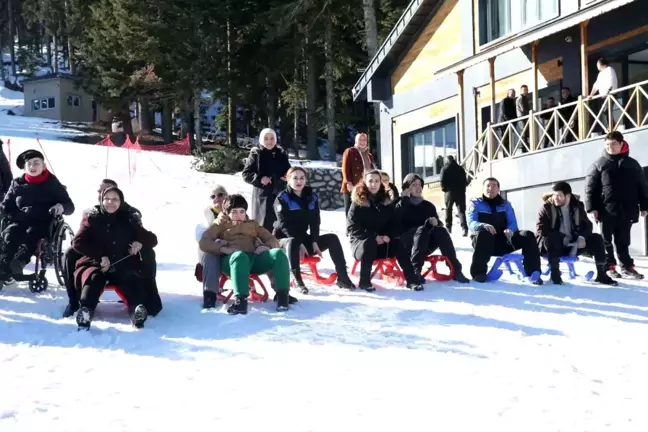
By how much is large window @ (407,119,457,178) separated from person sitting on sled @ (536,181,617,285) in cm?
1076

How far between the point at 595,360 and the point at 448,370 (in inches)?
43.7

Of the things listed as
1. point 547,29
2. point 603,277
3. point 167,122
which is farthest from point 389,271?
point 167,122

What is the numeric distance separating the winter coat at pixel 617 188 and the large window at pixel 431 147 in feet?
35.2

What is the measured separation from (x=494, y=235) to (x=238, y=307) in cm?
331

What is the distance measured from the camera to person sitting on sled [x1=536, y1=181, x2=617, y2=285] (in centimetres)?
834

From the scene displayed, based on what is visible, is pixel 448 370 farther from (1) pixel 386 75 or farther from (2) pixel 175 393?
(1) pixel 386 75

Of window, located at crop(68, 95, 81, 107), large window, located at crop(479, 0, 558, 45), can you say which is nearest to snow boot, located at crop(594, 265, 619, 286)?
large window, located at crop(479, 0, 558, 45)

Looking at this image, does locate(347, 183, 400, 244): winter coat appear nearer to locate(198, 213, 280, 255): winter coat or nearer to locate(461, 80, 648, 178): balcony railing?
locate(198, 213, 280, 255): winter coat

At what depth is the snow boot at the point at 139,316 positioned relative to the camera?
617 centimetres

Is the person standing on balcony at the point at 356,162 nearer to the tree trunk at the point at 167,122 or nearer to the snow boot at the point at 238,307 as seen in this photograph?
the snow boot at the point at 238,307

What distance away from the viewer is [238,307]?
6.66 meters

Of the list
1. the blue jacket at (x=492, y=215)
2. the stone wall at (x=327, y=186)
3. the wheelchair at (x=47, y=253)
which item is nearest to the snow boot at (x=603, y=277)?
the blue jacket at (x=492, y=215)

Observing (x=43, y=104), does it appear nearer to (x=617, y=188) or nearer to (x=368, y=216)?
(x=368, y=216)

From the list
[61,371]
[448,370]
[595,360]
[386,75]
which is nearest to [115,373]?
[61,371]
